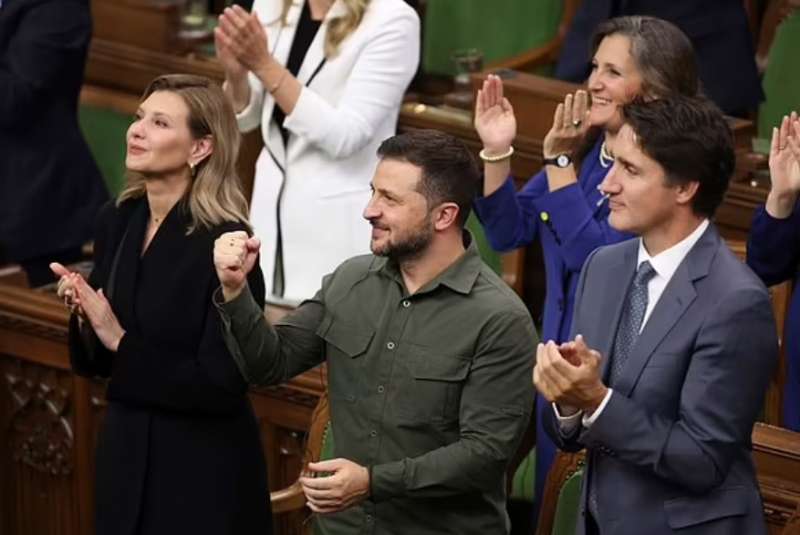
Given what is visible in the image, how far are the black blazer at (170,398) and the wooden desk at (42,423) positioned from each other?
0.60 m

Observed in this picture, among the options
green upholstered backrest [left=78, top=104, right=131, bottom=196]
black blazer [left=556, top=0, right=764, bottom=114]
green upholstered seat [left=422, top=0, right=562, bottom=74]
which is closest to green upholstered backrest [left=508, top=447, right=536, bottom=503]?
black blazer [left=556, top=0, right=764, bottom=114]

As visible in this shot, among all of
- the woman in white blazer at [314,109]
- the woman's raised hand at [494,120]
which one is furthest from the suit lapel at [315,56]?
the woman's raised hand at [494,120]

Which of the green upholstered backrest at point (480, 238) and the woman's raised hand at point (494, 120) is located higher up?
the woman's raised hand at point (494, 120)

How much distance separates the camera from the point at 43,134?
4453 millimetres

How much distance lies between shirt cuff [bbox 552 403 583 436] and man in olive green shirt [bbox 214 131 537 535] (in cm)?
15

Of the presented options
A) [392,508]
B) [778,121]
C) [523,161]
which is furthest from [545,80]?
[392,508]

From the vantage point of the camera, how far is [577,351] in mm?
2375

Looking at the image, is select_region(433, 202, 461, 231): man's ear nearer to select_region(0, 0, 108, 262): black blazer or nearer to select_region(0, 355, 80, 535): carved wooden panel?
select_region(0, 355, 80, 535): carved wooden panel

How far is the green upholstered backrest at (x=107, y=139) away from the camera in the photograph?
4.79 metres

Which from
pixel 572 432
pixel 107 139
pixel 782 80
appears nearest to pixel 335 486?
pixel 572 432

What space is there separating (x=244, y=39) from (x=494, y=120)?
26.8 inches

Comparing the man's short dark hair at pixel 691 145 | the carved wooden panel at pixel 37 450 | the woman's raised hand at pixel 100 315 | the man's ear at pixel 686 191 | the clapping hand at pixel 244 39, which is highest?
the man's short dark hair at pixel 691 145

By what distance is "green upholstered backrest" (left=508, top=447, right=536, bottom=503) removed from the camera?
11.5 ft

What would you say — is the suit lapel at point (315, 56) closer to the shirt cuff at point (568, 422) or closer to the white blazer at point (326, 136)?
the white blazer at point (326, 136)
